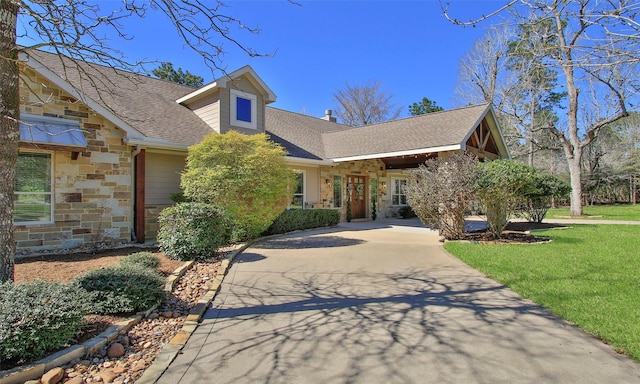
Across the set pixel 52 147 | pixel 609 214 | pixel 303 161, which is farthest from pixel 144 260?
pixel 609 214

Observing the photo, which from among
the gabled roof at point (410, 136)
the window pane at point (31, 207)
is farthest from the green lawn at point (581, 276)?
the window pane at point (31, 207)

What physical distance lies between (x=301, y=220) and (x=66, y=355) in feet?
31.4

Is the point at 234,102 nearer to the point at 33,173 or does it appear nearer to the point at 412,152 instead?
the point at 33,173

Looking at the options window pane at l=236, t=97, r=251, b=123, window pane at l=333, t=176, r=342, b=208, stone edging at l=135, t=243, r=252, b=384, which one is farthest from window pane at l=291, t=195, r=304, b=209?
stone edging at l=135, t=243, r=252, b=384

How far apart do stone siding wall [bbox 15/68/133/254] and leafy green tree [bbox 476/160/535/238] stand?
963 cm

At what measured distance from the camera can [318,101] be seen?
37.6 meters

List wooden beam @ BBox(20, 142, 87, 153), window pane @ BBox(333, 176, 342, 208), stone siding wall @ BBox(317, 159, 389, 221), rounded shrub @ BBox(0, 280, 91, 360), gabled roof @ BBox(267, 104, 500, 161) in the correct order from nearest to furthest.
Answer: rounded shrub @ BBox(0, 280, 91, 360)
wooden beam @ BBox(20, 142, 87, 153)
gabled roof @ BBox(267, 104, 500, 161)
stone siding wall @ BBox(317, 159, 389, 221)
window pane @ BBox(333, 176, 342, 208)

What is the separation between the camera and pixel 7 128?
368cm

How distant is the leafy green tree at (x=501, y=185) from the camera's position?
8930 mm

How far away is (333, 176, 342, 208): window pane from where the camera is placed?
52.0 feet

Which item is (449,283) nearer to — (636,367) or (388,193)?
(636,367)

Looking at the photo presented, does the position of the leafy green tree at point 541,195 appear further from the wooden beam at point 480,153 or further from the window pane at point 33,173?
the window pane at point 33,173

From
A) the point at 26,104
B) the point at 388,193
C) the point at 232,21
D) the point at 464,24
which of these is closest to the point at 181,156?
the point at 26,104

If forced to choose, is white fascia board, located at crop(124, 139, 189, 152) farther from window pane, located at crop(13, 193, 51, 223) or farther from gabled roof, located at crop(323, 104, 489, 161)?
gabled roof, located at crop(323, 104, 489, 161)
